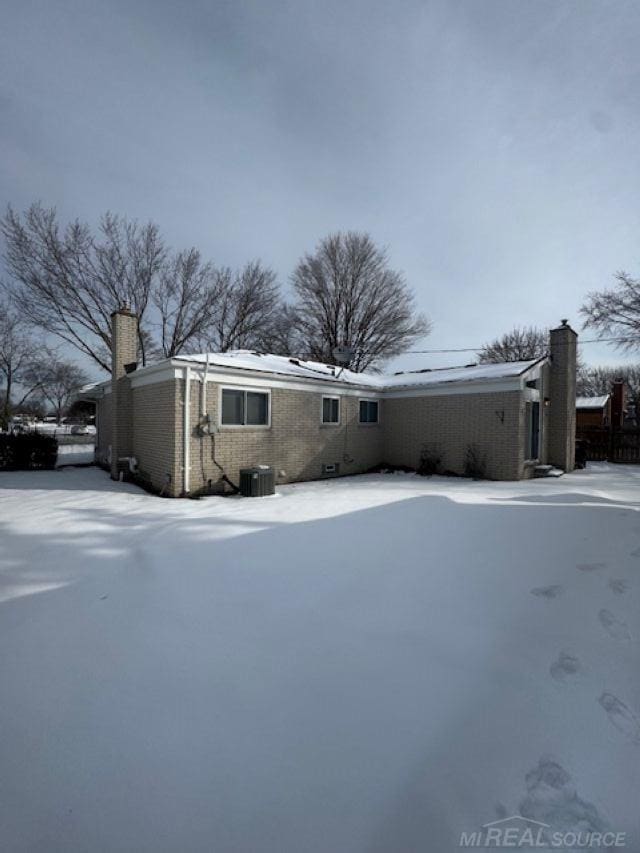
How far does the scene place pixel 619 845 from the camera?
66.9 inches

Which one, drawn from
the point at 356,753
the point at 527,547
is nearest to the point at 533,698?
the point at 356,753

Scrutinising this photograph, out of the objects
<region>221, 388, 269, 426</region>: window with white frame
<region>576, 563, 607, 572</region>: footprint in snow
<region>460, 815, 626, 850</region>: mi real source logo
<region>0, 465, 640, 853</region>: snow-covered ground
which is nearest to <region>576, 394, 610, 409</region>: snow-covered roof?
<region>221, 388, 269, 426</region>: window with white frame

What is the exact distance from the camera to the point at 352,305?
27.4m

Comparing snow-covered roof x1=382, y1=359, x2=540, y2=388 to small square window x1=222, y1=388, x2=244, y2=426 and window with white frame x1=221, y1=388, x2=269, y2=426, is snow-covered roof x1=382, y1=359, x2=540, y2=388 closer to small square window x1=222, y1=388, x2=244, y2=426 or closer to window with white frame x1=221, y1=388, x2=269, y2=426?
window with white frame x1=221, y1=388, x2=269, y2=426

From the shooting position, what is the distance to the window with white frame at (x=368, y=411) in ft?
45.9

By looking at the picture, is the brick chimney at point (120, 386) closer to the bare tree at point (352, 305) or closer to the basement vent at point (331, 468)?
the basement vent at point (331, 468)

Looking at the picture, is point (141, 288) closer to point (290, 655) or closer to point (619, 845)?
point (290, 655)

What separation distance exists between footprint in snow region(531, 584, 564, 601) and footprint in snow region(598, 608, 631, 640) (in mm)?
362

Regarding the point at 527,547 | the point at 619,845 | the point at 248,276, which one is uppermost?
the point at 248,276

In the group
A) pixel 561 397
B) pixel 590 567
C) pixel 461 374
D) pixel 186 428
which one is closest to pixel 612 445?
pixel 561 397

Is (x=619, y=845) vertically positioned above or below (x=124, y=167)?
below

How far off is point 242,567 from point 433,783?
2780 mm

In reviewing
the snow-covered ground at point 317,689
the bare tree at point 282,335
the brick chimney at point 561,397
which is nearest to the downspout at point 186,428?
the snow-covered ground at point 317,689

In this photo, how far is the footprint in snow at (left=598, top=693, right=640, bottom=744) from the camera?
2.24 metres
